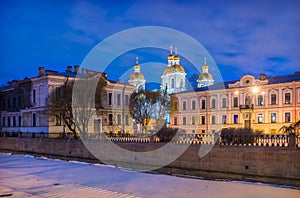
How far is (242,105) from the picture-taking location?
42469 mm

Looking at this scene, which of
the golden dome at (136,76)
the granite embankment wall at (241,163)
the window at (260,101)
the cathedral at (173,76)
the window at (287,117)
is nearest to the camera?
the granite embankment wall at (241,163)

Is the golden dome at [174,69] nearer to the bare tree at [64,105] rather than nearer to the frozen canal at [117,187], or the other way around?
the bare tree at [64,105]

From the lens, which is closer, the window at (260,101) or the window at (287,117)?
the window at (287,117)

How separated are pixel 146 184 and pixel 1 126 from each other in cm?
3829

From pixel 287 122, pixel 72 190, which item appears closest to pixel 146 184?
pixel 72 190

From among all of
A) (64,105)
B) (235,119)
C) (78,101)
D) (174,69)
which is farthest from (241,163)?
(174,69)

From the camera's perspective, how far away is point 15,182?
13.0 m

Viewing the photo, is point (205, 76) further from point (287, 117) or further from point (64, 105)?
point (64, 105)

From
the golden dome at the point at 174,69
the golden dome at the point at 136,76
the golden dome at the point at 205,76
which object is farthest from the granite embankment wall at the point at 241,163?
the golden dome at the point at 174,69

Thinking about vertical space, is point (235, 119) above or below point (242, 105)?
below

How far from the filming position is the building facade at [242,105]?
1585 inches

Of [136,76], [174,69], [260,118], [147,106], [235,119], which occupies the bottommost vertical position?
[235,119]

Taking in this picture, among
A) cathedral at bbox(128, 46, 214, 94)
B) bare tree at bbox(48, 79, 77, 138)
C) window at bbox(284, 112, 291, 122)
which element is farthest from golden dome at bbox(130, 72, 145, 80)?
bare tree at bbox(48, 79, 77, 138)

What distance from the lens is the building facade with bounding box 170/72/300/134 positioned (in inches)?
1585
